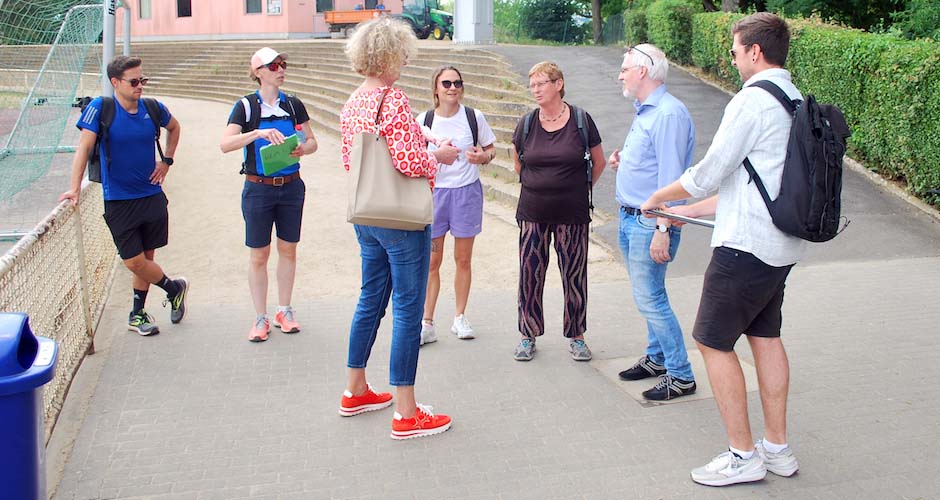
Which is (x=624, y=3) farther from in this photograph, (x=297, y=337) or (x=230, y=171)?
(x=297, y=337)

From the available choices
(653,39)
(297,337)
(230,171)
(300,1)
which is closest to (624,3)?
(300,1)

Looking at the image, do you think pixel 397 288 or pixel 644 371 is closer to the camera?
pixel 397 288

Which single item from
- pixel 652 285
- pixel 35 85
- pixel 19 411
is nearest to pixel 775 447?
pixel 652 285

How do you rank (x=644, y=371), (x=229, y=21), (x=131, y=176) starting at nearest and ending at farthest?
1. (x=644, y=371)
2. (x=131, y=176)
3. (x=229, y=21)

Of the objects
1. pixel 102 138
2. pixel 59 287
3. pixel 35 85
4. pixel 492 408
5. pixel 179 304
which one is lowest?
pixel 492 408

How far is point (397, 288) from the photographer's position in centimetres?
415

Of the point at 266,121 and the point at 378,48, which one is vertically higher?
the point at 378,48

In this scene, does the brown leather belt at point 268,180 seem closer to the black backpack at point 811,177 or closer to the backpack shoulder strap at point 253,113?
the backpack shoulder strap at point 253,113

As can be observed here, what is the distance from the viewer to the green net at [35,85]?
858 centimetres

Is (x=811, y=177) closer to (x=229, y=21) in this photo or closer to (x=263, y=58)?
(x=263, y=58)

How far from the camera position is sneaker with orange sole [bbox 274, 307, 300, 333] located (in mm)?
5852

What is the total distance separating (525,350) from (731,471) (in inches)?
71.3

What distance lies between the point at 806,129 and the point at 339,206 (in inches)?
294

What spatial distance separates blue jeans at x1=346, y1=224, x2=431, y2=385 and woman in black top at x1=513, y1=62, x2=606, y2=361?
1123mm
